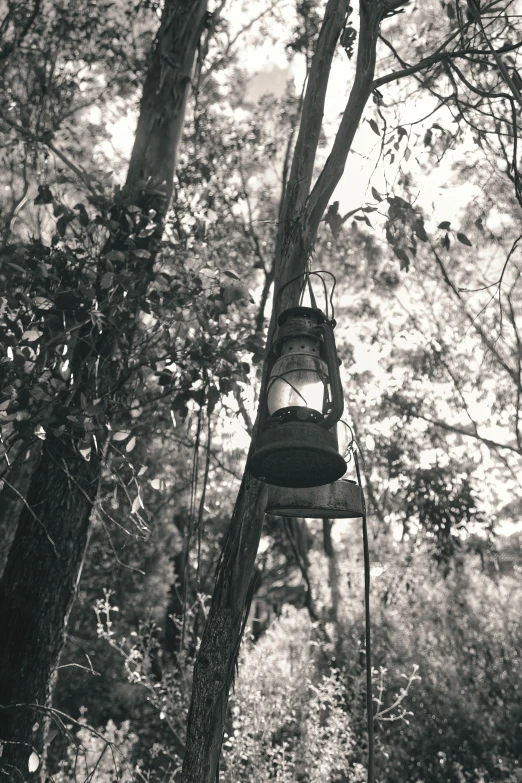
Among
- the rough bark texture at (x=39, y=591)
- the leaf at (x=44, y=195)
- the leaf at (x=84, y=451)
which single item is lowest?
the rough bark texture at (x=39, y=591)

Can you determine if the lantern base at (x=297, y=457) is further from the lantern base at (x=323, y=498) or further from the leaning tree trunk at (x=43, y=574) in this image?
the leaning tree trunk at (x=43, y=574)

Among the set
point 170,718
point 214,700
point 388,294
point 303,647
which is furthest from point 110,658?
point 214,700

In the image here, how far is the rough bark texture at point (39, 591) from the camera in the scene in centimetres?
272

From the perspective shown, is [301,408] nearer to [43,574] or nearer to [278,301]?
[278,301]

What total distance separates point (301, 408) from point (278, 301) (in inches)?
24.6

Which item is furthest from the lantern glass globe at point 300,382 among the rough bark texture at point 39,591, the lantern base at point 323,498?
the rough bark texture at point 39,591

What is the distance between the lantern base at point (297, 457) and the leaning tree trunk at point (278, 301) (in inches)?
8.3

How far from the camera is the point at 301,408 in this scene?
5.58ft

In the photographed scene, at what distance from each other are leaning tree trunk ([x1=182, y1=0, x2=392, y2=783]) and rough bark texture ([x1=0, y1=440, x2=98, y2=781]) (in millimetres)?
1299

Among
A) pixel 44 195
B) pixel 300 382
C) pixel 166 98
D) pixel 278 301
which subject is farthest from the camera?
pixel 166 98

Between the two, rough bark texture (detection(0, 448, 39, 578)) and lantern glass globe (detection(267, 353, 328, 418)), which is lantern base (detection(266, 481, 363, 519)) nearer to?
lantern glass globe (detection(267, 353, 328, 418))

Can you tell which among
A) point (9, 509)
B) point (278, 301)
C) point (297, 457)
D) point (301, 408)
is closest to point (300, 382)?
point (301, 408)

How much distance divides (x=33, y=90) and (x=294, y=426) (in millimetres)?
8326

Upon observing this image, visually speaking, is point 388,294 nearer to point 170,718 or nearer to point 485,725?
point 485,725
